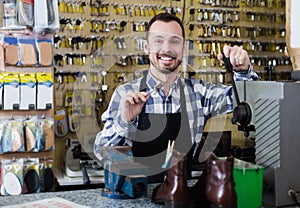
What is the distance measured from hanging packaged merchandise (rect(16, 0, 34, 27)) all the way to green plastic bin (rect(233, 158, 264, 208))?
100 inches

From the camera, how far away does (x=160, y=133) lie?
2412 mm

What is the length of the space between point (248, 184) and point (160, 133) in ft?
3.32

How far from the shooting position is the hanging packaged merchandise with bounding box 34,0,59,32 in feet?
11.7

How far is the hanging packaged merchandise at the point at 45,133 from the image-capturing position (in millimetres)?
3615

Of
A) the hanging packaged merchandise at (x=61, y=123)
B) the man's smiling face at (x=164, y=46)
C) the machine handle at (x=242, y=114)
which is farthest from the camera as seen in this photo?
the hanging packaged merchandise at (x=61, y=123)

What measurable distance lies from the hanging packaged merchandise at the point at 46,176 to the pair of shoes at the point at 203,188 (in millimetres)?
2298

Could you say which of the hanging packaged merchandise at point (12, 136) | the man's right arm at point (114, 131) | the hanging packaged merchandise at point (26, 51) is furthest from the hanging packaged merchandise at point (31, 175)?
the man's right arm at point (114, 131)

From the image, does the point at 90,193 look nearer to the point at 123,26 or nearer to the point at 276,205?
the point at 276,205

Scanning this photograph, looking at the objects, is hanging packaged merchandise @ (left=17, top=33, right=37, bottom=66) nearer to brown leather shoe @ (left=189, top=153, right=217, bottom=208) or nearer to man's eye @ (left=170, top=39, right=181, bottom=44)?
man's eye @ (left=170, top=39, right=181, bottom=44)

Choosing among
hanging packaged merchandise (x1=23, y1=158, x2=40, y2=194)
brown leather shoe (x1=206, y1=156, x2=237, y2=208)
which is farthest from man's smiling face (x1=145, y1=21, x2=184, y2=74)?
hanging packaged merchandise (x1=23, y1=158, x2=40, y2=194)

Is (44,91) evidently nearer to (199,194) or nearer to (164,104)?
(164,104)

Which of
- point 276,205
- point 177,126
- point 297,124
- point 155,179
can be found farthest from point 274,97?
point 177,126

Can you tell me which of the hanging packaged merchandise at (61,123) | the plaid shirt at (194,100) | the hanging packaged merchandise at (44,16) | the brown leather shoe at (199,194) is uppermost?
the hanging packaged merchandise at (44,16)

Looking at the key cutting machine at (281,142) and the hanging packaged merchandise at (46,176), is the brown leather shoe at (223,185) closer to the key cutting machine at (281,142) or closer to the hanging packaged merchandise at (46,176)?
the key cutting machine at (281,142)
